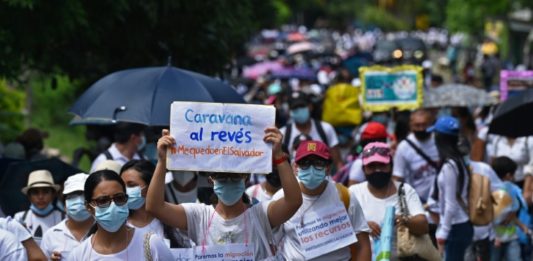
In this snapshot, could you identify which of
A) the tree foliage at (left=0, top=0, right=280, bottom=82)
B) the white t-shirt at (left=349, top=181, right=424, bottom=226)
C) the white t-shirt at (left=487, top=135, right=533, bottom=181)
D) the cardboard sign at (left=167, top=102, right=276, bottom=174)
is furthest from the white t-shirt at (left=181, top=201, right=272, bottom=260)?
the white t-shirt at (left=487, top=135, right=533, bottom=181)

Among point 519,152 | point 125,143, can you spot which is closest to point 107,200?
point 125,143

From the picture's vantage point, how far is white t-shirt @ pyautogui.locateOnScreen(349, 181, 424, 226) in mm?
8930

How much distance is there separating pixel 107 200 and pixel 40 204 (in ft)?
9.57

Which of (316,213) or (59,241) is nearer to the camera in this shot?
(316,213)

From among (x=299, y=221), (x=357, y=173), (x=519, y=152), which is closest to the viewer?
(x=299, y=221)

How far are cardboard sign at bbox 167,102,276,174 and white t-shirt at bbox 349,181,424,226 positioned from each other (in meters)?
1.99

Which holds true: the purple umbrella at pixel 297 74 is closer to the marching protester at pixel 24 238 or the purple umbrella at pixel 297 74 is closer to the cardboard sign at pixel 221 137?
the marching protester at pixel 24 238

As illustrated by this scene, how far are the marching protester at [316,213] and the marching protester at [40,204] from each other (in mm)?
2435

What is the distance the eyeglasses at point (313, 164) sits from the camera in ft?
25.9

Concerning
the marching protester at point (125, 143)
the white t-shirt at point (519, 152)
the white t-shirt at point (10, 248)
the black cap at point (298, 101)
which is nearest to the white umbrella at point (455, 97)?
the white t-shirt at point (519, 152)

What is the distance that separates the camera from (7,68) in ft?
42.4

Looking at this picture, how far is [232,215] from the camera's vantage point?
288 inches

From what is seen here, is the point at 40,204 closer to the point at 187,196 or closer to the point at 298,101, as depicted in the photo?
the point at 187,196

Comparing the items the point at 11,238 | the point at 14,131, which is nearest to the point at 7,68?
the point at 14,131
